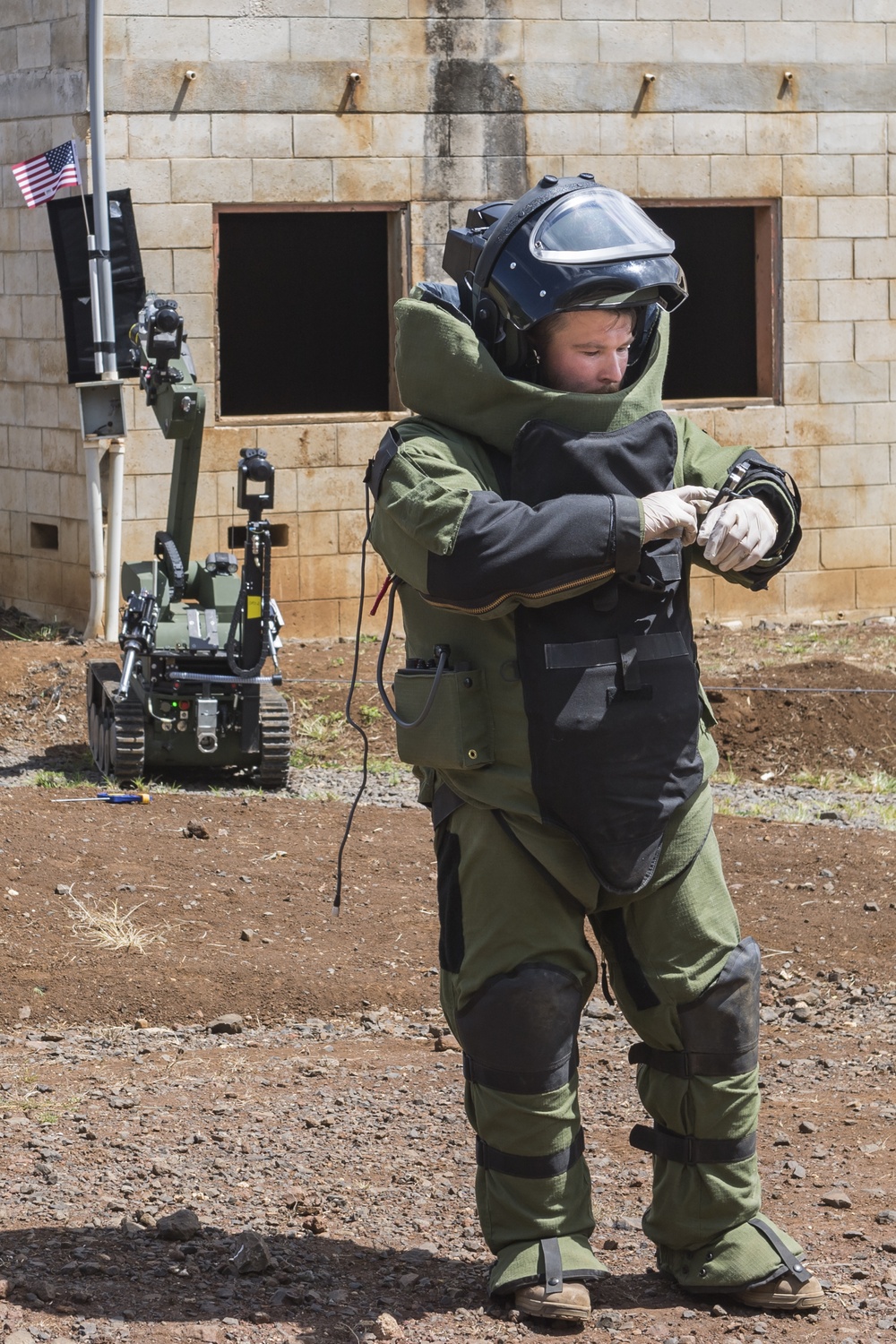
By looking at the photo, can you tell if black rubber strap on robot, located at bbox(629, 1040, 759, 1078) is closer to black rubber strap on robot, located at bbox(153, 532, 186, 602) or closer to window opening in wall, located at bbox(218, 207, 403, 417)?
black rubber strap on robot, located at bbox(153, 532, 186, 602)

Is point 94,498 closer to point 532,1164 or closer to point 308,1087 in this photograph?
point 308,1087

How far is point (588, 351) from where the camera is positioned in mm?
3074

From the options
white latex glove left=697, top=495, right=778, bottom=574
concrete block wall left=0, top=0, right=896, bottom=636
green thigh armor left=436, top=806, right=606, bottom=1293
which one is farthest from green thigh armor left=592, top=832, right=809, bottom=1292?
concrete block wall left=0, top=0, right=896, bottom=636

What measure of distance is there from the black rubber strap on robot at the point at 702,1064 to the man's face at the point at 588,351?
1171 mm

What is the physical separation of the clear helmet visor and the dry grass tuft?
319 centimetres

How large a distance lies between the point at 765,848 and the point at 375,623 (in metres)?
5.88

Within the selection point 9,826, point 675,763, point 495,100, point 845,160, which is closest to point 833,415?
point 845,160

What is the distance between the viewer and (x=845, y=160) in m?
12.7

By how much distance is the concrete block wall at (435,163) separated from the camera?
36.8 ft

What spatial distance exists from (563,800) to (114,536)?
8.47 m

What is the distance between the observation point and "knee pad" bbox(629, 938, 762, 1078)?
306cm

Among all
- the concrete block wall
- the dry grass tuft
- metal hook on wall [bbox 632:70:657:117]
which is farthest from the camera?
metal hook on wall [bbox 632:70:657:117]

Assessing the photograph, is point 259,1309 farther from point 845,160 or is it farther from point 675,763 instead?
point 845,160

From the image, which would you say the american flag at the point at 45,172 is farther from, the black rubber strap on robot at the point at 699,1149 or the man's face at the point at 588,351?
the black rubber strap on robot at the point at 699,1149
